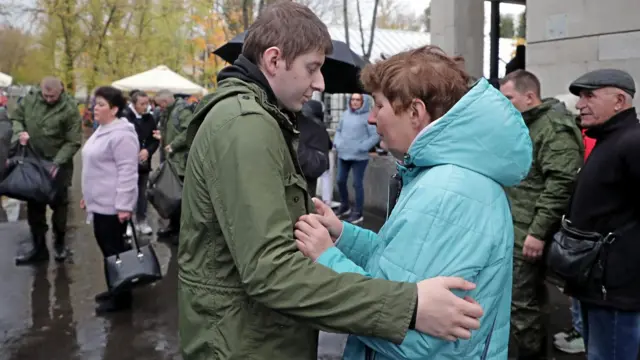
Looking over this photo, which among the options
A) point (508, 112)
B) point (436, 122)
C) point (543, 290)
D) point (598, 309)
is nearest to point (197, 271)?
point (436, 122)

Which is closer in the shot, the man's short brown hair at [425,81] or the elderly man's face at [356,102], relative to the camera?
the man's short brown hair at [425,81]

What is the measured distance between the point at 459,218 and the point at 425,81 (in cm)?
41

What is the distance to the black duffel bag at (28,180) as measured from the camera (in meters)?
6.41

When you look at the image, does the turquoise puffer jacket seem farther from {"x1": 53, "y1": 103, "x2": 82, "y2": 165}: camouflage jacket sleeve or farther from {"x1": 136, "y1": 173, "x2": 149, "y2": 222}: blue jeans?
{"x1": 136, "y1": 173, "x2": 149, "y2": 222}: blue jeans

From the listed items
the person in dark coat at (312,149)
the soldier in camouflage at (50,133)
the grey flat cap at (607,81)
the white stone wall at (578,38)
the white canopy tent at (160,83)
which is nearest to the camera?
the grey flat cap at (607,81)

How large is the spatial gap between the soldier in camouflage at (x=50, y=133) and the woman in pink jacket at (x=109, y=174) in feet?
5.94

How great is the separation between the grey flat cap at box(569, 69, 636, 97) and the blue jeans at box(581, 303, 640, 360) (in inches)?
48.0

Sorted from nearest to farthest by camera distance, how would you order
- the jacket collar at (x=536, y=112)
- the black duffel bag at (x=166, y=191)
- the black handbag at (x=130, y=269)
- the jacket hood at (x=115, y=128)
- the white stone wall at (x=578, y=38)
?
the jacket collar at (x=536, y=112) < the black handbag at (x=130, y=269) < the jacket hood at (x=115, y=128) < the black duffel bag at (x=166, y=191) < the white stone wall at (x=578, y=38)

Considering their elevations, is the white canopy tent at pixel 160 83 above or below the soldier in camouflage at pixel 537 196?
above

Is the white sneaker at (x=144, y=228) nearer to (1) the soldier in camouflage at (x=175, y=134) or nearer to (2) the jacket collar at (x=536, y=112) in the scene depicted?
(1) the soldier in camouflage at (x=175, y=134)

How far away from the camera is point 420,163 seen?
178 cm

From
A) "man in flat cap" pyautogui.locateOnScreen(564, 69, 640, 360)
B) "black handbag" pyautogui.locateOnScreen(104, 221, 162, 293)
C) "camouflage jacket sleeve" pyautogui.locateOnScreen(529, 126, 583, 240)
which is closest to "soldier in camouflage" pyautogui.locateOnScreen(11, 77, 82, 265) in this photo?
"black handbag" pyautogui.locateOnScreen(104, 221, 162, 293)

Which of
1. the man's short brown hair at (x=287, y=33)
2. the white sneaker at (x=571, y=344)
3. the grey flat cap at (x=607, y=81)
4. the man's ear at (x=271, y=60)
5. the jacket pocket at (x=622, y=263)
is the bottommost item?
the white sneaker at (x=571, y=344)

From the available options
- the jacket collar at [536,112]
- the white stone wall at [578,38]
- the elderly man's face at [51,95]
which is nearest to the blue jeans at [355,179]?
the white stone wall at [578,38]
